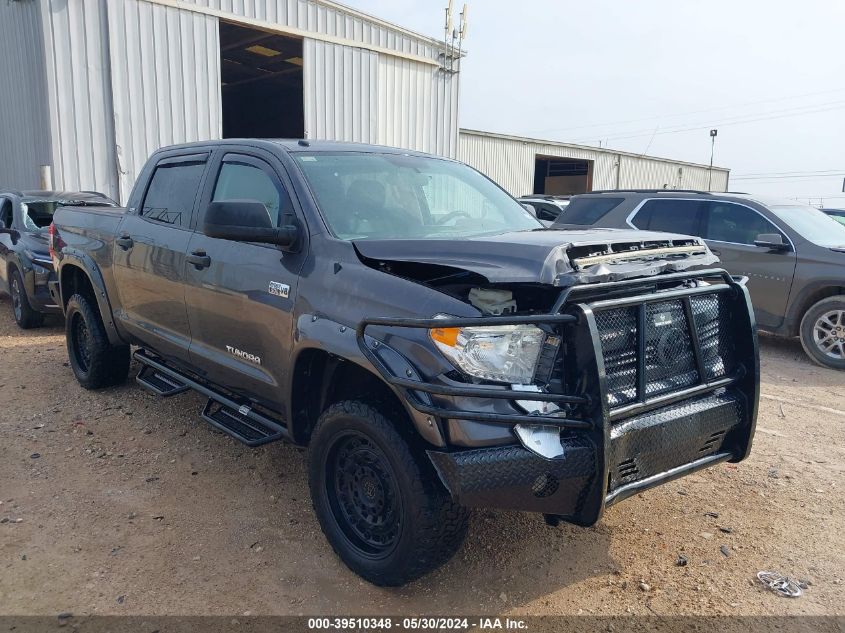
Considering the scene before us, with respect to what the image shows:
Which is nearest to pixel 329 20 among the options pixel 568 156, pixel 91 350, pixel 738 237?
pixel 738 237

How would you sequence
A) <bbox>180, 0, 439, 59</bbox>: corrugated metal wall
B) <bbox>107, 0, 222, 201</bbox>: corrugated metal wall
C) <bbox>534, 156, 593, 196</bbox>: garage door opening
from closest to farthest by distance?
<bbox>107, 0, 222, 201</bbox>: corrugated metal wall → <bbox>180, 0, 439, 59</bbox>: corrugated metal wall → <bbox>534, 156, 593, 196</bbox>: garage door opening

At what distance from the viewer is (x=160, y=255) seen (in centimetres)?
464

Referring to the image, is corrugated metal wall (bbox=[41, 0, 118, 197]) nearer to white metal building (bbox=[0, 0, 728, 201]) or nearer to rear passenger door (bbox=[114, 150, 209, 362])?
white metal building (bbox=[0, 0, 728, 201])

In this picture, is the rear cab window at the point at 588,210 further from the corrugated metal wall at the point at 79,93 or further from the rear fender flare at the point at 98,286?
the corrugated metal wall at the point at 79,93

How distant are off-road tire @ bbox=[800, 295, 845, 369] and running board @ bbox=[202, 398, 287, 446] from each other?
6.17 m

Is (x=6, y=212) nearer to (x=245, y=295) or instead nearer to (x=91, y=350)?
(x=91, y=350)

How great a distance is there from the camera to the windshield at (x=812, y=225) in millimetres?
7559

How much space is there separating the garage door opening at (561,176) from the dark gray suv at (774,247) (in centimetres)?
2343

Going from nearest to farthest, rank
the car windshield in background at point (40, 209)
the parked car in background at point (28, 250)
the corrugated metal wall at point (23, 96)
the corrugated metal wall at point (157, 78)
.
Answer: the parked car in background at point (28, 250), the car windshield in background at point (40, 209), the corrugated metal wall at point (23, 96), the corrugated metal wall at point (157, 78)

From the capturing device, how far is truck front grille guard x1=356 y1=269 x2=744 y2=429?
2598mm

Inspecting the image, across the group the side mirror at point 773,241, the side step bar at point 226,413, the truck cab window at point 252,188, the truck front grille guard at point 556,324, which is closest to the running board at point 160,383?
the side step bar at point 226,413

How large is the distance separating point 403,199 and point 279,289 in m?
0.94

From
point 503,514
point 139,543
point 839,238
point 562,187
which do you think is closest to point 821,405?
point 839,238

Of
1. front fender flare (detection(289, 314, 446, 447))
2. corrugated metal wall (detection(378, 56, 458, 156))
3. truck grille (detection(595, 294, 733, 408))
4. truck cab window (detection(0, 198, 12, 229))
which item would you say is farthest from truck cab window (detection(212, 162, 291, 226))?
corrugated metal wall (detection(378, 56, 458, 156))
